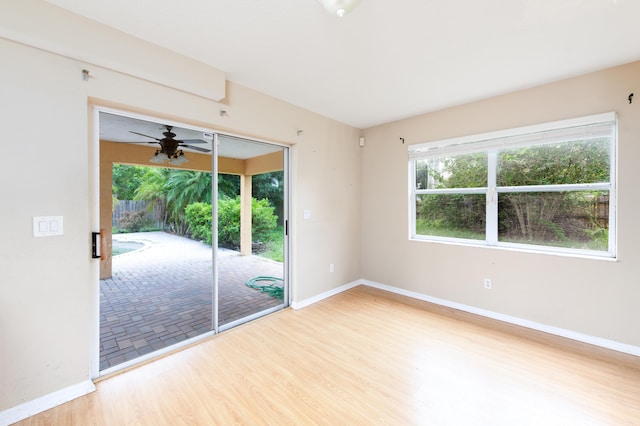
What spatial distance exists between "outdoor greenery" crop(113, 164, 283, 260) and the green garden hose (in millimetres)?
444

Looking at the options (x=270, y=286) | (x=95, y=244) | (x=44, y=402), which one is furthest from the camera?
(x=270, y=286)

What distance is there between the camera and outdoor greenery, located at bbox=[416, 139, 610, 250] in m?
2.52

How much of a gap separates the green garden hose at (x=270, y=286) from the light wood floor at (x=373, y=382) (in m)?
0.71

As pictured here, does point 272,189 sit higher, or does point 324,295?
point 272,189

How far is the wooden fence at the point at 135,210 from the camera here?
211 cm

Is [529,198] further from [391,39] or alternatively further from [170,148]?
[170,148]

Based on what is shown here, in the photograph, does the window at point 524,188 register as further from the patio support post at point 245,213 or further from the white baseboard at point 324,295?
the patio support post at point 245,213

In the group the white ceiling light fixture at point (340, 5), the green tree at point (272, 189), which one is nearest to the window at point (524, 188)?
the green tree at point (272, 189)

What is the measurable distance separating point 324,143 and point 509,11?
2326 millimetres

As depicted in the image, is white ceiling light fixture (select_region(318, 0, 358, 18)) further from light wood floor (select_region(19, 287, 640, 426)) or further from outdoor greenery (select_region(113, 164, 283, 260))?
light wood floor (select_region(19, 287, 640, 426))

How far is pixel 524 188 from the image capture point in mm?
→ 2854

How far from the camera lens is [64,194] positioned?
1.73 m

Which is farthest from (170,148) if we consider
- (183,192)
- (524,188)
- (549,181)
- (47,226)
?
(549,181)

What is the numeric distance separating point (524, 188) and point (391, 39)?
226cm
